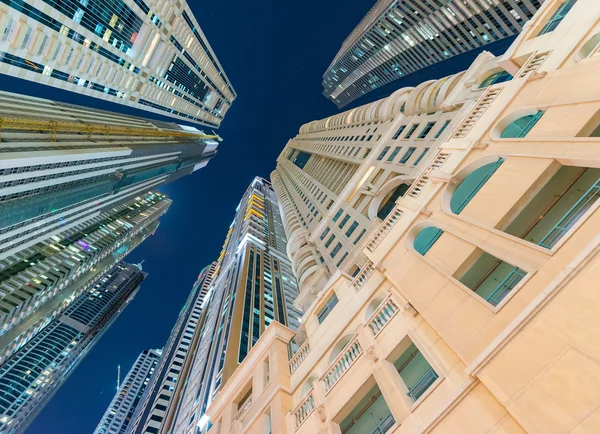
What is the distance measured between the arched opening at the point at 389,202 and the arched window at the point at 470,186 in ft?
66.4

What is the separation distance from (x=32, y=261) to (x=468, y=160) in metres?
117

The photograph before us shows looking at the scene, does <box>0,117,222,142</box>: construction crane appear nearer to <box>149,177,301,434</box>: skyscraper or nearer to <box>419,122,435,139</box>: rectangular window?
<box>149,177,301,434</box>: skyscraper

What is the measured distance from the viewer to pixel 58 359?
153375 millimetres

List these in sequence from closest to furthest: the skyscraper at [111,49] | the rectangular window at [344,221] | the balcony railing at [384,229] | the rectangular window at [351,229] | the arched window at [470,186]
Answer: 1. the arched window at [470,186]
2. the balcony railing at [384,229]
3. the rectangular window at [351,229]
4. the rectangular window at [344,221]
5. the skyscraper at [111,49]

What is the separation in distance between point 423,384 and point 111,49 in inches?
3828

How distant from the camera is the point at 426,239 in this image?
48.9 feet

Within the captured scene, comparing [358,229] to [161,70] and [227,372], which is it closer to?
[227,372]

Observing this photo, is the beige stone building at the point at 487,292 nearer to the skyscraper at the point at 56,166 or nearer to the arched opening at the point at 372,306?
the arched opening at the point at 372,306

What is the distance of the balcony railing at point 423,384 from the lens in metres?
11.3

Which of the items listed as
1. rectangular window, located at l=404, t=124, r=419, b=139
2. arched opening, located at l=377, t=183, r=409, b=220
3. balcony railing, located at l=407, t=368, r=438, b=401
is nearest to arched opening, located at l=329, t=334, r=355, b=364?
balcony railing, located at l=407, t=368, r=438, b=401

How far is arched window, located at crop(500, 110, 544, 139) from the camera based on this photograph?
13531 mm

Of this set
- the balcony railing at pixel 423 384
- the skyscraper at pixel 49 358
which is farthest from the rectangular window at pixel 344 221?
the skyscraper at pixel 49 358

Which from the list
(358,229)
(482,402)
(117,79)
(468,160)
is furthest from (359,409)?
(117,79)

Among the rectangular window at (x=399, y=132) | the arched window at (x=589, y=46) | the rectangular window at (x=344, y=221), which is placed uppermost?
the arched window at (x=589, y=46)
